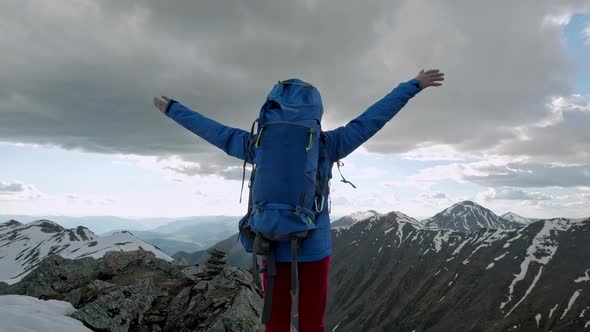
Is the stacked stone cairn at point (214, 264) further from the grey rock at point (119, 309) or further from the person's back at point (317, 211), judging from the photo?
the person's back at point (317, 211)

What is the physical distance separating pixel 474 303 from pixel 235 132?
211120 millimetres

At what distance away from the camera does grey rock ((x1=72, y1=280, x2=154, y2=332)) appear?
10.1m

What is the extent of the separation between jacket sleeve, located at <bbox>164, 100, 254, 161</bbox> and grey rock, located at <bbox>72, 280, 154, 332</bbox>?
22.4ft

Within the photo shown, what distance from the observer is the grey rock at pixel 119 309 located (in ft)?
33.2

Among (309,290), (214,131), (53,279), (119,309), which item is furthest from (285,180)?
(53,279)

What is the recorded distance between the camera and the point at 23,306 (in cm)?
919

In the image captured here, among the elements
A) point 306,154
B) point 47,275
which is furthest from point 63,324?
point 47,275

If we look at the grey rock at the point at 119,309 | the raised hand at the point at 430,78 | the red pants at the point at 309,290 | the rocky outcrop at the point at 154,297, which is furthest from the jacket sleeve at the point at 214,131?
the grey rock at the point at 119,309

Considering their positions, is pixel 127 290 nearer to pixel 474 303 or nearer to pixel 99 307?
pixel 99 307

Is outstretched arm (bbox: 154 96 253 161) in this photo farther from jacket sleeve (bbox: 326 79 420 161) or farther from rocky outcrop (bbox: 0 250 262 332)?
rocky outcrop (bbox: 0 250 262 332)

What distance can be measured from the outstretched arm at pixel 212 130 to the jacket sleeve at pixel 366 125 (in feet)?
5.46

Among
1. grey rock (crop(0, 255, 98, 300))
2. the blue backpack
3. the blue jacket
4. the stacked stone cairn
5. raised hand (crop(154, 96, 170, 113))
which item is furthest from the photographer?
the stacked stone cairn

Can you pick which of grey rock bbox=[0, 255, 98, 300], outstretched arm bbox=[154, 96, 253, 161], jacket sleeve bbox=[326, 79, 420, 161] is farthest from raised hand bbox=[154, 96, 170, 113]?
grey rock bbox=[0, 255, 98, 300]

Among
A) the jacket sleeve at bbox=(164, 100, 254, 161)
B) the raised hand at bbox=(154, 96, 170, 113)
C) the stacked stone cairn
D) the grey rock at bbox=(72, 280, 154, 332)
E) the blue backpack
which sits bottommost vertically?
the grey rock at bbox=(72, 280, 154, 332)
